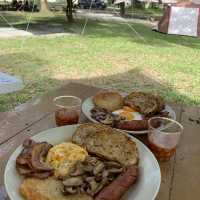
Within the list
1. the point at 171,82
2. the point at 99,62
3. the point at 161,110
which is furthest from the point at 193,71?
the point at 161,110

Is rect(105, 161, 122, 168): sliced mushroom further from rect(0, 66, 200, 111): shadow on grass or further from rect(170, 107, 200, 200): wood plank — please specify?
rect(0, 66, 200, 111): shadow on grass

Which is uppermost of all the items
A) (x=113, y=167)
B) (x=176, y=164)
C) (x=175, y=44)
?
(x=113, y=167)

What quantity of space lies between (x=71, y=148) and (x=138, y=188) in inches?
10.2

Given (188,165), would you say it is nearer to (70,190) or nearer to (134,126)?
(134,126)

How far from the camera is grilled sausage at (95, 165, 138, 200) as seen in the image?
2.82 ft

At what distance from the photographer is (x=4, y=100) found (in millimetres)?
3588

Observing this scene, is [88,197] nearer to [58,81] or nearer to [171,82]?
[58,81]

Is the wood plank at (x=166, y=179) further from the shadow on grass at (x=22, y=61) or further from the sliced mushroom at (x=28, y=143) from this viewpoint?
the shadow on grass at (x=22, y=61)

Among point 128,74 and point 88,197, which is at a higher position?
point 88,197

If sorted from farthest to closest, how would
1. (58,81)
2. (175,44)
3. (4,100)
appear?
(175,44) < (58,81) < (4,100)

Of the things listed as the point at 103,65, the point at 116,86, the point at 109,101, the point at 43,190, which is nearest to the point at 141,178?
the point at 43,190

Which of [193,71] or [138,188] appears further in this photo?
[193,71]

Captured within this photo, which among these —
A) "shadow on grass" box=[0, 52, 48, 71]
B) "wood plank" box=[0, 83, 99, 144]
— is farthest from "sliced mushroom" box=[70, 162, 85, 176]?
"shadow on grass" box=[0, 52, 48, 71]

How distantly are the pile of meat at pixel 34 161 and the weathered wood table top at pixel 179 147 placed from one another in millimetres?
118
